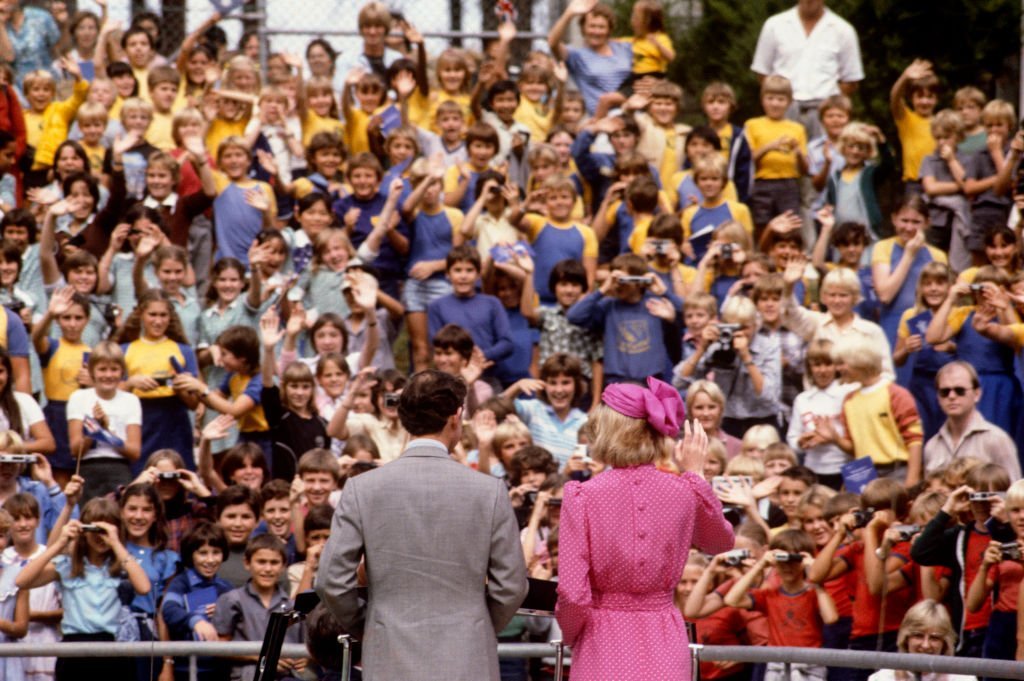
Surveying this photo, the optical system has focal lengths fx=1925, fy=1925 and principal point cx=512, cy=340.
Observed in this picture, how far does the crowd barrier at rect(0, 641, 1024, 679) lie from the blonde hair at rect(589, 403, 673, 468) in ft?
2.10

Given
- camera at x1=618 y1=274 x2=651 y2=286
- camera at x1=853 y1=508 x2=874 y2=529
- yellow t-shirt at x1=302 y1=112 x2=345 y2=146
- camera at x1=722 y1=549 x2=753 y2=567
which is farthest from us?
yellow t-shirt at x1=302 y1=112 x2=345 y2=146

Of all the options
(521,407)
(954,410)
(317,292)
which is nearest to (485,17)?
(317,292)

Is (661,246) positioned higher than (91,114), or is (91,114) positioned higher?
(91,114)

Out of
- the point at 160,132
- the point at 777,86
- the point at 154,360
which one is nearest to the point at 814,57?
the point at 777,86

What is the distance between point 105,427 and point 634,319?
10.1 ft

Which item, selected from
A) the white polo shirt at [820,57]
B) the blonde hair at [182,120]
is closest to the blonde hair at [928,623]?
the blonde hair at [182,120]

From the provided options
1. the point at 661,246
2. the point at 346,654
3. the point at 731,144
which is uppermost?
the point at 731,144

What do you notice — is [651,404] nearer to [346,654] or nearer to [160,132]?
[346,654]

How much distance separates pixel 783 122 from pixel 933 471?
512 cm

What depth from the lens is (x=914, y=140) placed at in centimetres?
1330

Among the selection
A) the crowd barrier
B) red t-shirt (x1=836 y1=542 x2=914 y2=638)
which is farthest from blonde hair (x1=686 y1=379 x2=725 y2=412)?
the crowd barrier

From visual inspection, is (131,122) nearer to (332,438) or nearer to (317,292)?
(317,292)

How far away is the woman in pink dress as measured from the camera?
5.55m

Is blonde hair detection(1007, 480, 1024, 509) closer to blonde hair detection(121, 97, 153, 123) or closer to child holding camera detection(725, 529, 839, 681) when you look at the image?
child holding camera detection(725, 529, 839, 681)
